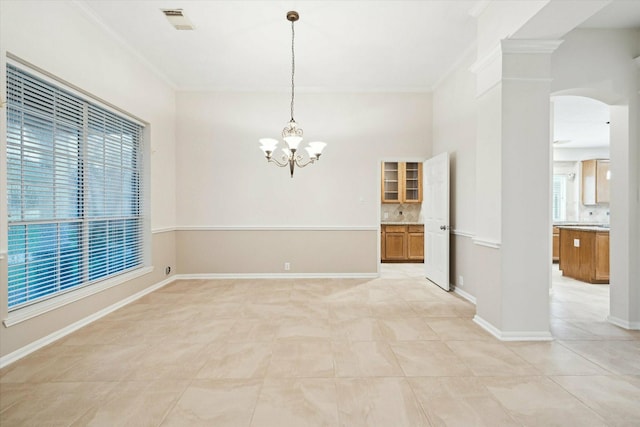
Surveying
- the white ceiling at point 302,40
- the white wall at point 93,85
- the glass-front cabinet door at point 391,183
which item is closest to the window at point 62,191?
the white wall at point 93,85

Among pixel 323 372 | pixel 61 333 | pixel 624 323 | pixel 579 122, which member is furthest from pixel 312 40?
pixel 579 122

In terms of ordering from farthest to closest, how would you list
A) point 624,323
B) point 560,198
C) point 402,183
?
point 560,198
point 402,183
point 624,323

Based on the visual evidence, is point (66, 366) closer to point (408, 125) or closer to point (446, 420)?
point (446, 420)

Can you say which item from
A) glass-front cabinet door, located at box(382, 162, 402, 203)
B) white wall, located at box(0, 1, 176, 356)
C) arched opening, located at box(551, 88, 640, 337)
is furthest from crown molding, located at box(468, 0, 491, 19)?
glass-front cabinet door, located at box(382, 162, 402, 203)

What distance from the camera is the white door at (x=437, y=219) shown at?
486 cm

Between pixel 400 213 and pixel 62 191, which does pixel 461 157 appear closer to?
pixel 400 213

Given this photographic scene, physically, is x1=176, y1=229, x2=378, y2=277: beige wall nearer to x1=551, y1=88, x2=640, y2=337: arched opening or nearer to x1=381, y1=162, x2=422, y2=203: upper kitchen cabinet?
x1=381, y1=162, x2=422, y2=203: upper kitchen cabinet

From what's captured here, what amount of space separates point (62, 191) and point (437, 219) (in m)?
4.67

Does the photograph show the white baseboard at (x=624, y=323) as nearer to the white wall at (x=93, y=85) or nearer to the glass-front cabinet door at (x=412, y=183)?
the glass-front cabinet door at (x=412, y=183)

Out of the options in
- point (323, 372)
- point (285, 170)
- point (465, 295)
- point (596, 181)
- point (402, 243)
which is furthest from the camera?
point (596, 181)

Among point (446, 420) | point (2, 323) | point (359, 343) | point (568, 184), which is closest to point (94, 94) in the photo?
point (2, 323)

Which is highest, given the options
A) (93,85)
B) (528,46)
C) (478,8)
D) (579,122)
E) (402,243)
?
(478,8)

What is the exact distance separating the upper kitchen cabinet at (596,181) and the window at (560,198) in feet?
1.46

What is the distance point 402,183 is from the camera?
8.05m
